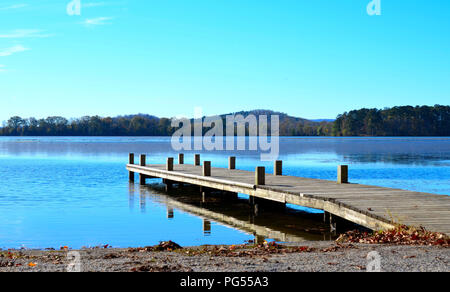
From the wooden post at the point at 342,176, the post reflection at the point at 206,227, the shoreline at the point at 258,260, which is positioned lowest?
the post reflection at the point at 206,227

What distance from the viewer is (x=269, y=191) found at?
16.1 meters

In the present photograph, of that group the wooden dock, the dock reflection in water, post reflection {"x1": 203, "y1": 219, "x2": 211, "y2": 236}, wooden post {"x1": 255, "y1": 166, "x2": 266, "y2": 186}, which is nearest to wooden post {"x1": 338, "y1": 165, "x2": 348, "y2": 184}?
the wooden dock

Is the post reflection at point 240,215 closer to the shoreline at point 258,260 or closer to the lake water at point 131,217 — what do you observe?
the lake water at point 131,217

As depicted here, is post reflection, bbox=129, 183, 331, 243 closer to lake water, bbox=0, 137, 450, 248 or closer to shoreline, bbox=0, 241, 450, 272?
lake water, bbox=0, 137, 450, 248

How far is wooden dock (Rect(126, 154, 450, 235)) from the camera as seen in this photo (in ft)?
35.7

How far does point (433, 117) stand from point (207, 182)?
15097cm

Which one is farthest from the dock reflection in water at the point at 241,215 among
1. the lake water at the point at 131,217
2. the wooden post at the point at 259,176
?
the wooden post at the point at 259,176

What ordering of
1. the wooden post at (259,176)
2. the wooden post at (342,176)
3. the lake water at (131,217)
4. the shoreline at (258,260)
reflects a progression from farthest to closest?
the wooden post at (342,176), the wooden post at (259,176), the lake water at (131,217), the shoreline at (258,260)

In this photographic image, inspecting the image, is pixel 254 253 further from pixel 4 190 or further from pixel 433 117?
pixel 433 117

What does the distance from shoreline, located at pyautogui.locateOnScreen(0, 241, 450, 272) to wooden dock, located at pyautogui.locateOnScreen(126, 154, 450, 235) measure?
194 centimetres

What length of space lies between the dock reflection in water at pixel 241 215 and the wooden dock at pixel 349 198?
0.65m

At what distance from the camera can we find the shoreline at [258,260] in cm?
698

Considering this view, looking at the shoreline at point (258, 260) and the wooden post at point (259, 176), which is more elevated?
the wooden post at point (259, 176)
